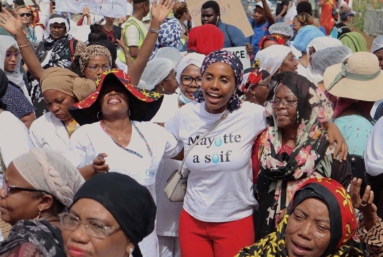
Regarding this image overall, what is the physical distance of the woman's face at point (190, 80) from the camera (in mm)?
5816

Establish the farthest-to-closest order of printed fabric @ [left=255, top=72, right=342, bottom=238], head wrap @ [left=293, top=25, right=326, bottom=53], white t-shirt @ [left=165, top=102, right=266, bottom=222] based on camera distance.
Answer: head wrap @ [left=293, top=25, right=326, bottom=53] < white t-shirt @ [left=165, top=102, right=266, bottom=222] < printed fabric @ [left=255, top=72, right=342, bottom=238]

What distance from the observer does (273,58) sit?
23.1 ft

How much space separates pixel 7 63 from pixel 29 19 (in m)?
5.49

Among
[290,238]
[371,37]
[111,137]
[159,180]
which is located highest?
[111,137]

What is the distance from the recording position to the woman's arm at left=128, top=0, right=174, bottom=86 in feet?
18.5

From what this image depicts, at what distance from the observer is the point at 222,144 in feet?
15.4

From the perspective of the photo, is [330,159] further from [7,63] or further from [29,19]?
[29,19]

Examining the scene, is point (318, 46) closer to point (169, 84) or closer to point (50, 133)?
point (169, 84)

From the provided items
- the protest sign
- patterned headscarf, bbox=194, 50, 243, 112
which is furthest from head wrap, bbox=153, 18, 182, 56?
A: patterned headscarf, bbox=194, 50, 243, 112

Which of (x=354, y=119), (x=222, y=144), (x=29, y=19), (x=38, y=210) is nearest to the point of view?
(x=38, y=210)

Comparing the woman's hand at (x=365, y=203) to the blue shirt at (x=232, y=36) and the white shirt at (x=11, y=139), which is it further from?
the blue shirt at (x=232, y=36)

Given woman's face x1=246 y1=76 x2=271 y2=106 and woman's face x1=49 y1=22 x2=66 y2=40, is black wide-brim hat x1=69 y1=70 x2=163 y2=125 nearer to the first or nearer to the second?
woman's face x1=246 y1=76 x2=271 y2=106

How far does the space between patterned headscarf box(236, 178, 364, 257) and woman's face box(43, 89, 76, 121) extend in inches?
79.3

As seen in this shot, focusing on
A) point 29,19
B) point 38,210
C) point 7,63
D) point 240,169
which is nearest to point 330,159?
point 240,169
